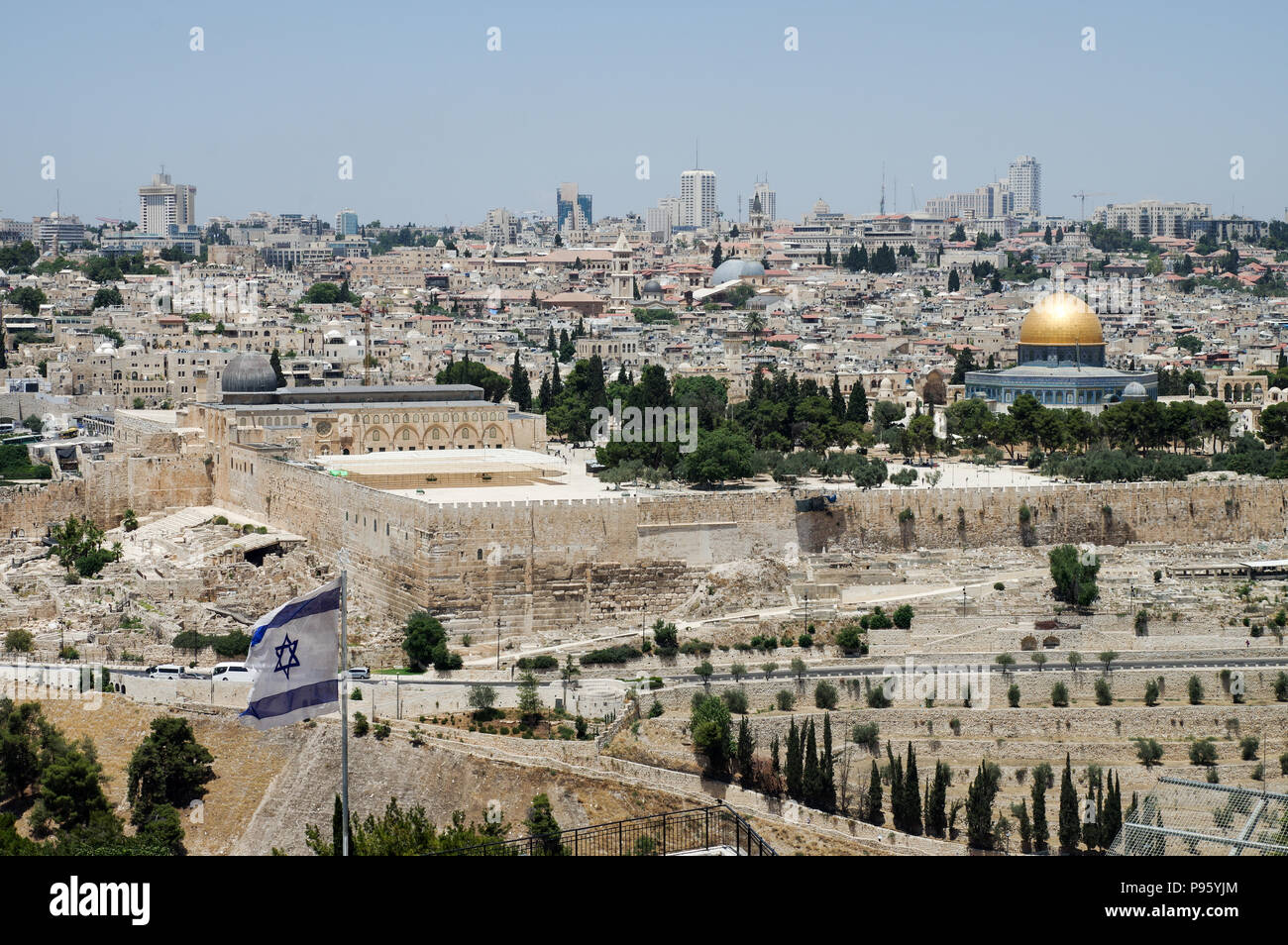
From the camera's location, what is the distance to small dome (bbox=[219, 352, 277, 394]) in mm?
43812

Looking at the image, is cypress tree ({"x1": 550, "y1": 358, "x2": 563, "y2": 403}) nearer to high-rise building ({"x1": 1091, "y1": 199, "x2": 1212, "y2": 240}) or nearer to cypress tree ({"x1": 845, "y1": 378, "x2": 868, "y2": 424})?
cypress tree ({"x1": 845, "y1": 378, "x2": 868, "y2": 424})

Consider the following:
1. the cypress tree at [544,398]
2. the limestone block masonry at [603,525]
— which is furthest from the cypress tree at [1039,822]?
the cypress tree at [544,398]

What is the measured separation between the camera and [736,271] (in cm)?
12119

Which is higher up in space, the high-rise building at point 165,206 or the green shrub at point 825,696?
the high-rise building at point 165,206

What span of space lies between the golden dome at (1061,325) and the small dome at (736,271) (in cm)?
6313

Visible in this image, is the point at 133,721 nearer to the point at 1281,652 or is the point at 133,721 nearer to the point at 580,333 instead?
the point at 1281,652

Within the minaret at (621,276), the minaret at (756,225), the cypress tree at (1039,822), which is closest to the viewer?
the cypress tree at (1039,822)

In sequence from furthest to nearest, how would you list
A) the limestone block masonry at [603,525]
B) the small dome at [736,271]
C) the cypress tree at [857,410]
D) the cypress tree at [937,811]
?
the small dome at [736,271], the cypress tree at [857,410], the limestone block masonry at [603,525], the cypress tree at [937,811]

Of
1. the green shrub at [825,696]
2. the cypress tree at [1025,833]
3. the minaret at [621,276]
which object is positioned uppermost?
the minaret at [621,276]

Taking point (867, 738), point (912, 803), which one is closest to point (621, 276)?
point (867, 738)

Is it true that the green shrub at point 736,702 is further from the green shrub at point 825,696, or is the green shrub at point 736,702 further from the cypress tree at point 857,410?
the cypress tree at point 857,410

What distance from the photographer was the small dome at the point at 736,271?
120438mm

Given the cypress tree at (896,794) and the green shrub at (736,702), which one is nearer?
the cypress tree at (896,794)

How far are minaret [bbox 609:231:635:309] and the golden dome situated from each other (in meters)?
49.5
